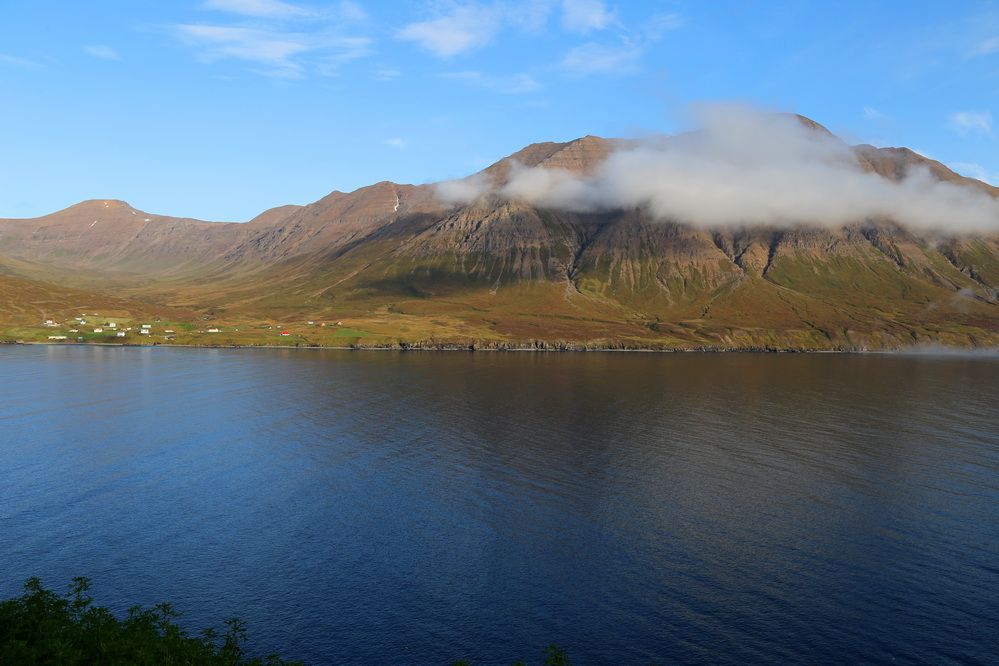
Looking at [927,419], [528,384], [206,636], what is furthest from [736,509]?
[528,384]

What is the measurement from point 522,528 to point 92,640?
34663 mm

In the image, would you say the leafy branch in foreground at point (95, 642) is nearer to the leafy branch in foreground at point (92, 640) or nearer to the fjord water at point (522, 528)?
the leafy branch in foreground at point (92, 640)

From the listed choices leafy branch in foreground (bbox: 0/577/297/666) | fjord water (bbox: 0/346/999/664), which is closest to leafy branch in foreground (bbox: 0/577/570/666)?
leafy branch in foreground (bbox: 0/577/297/666)

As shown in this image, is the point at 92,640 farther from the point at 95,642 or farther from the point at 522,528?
the point at 522,528

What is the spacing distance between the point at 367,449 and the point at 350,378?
275 feet

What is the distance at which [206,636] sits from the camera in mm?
37531

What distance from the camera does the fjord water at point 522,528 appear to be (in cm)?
4209

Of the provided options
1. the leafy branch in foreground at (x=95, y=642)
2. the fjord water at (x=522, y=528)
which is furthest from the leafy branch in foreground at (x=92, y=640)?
the fjord water at (x=522, y=528)

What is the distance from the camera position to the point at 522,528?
59.0m

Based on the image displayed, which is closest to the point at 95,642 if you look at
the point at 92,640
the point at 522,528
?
the point at 92,640

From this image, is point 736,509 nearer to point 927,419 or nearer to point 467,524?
point 467,524

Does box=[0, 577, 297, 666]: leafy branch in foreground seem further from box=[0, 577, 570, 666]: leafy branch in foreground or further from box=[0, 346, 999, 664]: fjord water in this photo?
box=[0, 346, 999, 664]: fjord water

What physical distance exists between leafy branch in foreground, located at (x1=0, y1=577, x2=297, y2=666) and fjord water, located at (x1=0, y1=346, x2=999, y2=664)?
17.4ft

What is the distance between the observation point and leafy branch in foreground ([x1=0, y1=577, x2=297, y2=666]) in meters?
30.1
